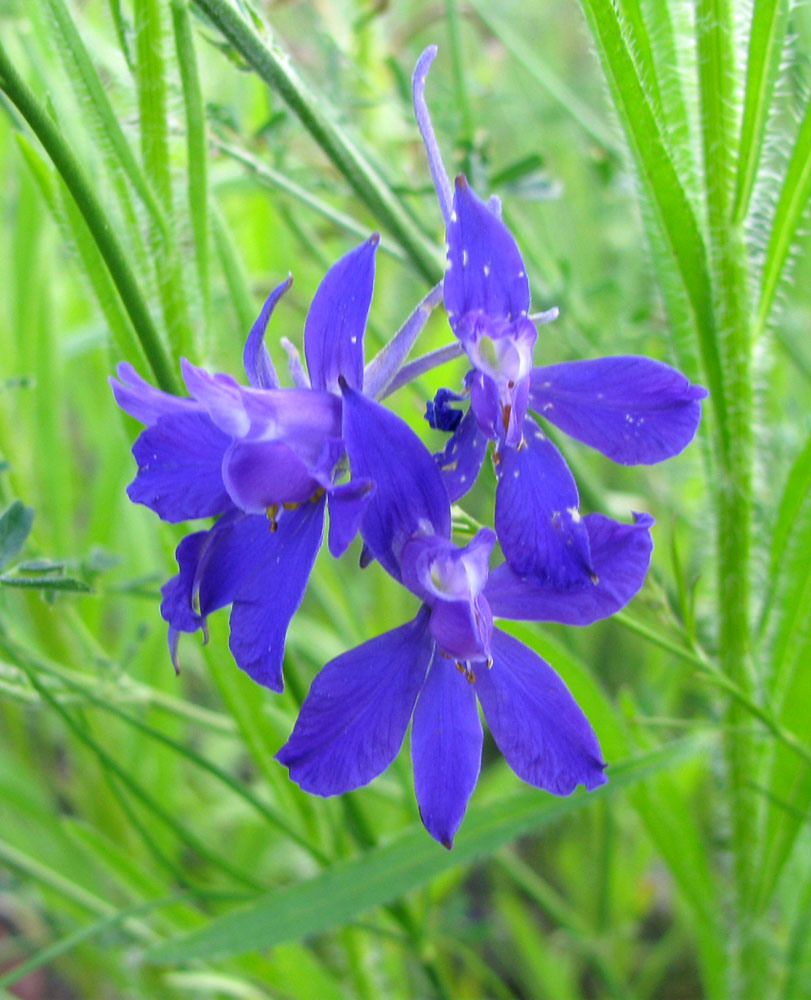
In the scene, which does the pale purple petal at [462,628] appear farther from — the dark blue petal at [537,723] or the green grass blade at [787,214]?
the green grass blade at [787,214]

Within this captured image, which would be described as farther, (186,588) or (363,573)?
(363,573)

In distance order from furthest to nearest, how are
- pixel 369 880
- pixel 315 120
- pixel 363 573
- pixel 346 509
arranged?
pixel 363 573 → pixel 369 880 → pixel 315 120 → pixel 346 509

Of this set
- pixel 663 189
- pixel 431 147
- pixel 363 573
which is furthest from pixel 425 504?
pixel 363 573

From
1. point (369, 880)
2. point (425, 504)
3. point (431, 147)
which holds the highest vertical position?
point (431, 147)

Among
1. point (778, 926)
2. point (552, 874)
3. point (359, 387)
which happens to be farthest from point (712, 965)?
point (359, 387)

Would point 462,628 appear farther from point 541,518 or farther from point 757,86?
point 757,86

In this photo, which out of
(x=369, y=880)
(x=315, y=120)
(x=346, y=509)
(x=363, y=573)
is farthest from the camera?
(x=363, y=573)

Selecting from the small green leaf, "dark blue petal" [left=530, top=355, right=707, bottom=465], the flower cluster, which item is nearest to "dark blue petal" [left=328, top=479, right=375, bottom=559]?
the flower cluster

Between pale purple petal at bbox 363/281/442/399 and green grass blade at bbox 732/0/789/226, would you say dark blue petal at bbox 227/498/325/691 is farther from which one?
green grass blade at bbox 732/0/789/226
